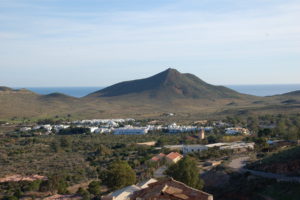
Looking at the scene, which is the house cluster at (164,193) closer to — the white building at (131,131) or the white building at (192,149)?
the white building at (192,149)

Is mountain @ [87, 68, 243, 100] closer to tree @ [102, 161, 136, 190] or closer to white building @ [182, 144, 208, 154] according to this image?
white building @ [182, 144, 208, 154]

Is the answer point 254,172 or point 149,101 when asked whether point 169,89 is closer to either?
point 149,101

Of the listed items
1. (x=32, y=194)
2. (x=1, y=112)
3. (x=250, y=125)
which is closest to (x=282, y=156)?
(x=32, y=194)

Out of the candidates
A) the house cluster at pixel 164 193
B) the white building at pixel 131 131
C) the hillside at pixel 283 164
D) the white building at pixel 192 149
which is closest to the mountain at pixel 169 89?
the white building at pixel 131 131

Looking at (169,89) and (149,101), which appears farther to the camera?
(169,89)

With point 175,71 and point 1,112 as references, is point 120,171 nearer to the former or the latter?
point 1,112

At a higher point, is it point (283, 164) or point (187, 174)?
point (283, 164)

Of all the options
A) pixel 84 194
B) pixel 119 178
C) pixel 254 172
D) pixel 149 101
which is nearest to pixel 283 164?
pixel 254 172
